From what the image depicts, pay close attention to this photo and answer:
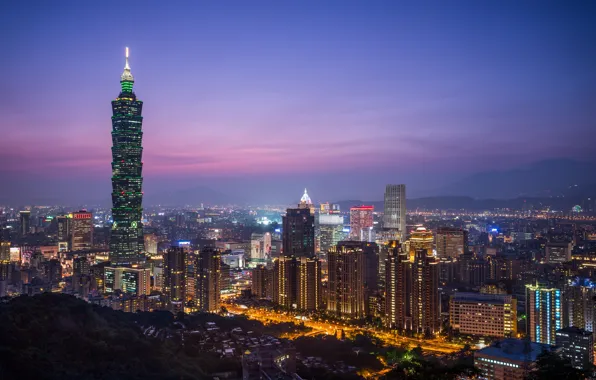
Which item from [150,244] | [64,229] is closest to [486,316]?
[150,244]

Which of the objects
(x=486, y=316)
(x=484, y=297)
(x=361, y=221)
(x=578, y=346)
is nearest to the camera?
(x=578, y=346)

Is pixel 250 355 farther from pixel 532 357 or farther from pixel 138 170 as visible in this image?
pixel 138 170

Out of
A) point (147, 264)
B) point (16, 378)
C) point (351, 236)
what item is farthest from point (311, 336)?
point (351, 236)

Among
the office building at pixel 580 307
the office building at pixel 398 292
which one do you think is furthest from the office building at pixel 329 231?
the office building at pixel 580 307

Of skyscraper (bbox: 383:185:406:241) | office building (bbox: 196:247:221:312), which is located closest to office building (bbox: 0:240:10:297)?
office building (bbox: 196:247:221:312)

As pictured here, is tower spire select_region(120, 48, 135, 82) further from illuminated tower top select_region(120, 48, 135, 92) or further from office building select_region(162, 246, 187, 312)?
office building select_region(162, 246, 187, 312)

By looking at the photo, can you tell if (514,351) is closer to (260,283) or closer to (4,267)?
(260,283)
